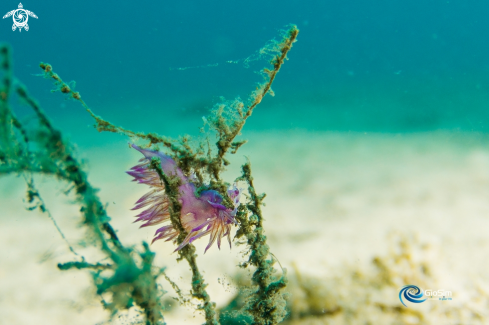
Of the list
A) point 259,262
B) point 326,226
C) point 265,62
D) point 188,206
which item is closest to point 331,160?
point 326,226

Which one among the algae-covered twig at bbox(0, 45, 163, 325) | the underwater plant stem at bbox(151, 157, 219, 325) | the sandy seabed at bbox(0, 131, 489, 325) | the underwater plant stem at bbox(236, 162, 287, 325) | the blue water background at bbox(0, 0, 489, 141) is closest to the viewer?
the algae-covered twig at bbox(0, 45, 163, 325)

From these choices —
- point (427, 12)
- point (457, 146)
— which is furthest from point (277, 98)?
point (427, 12)

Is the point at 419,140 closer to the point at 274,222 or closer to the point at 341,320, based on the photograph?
the point at 274,222

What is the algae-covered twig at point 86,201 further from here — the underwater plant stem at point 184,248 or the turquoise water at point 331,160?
the underwater plant stem at point 184,248

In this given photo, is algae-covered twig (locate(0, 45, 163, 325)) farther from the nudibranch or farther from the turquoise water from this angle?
the nudibranch

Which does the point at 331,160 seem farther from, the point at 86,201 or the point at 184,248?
the point at 86,201

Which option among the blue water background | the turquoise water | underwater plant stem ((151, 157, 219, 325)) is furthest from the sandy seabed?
the blue water background
